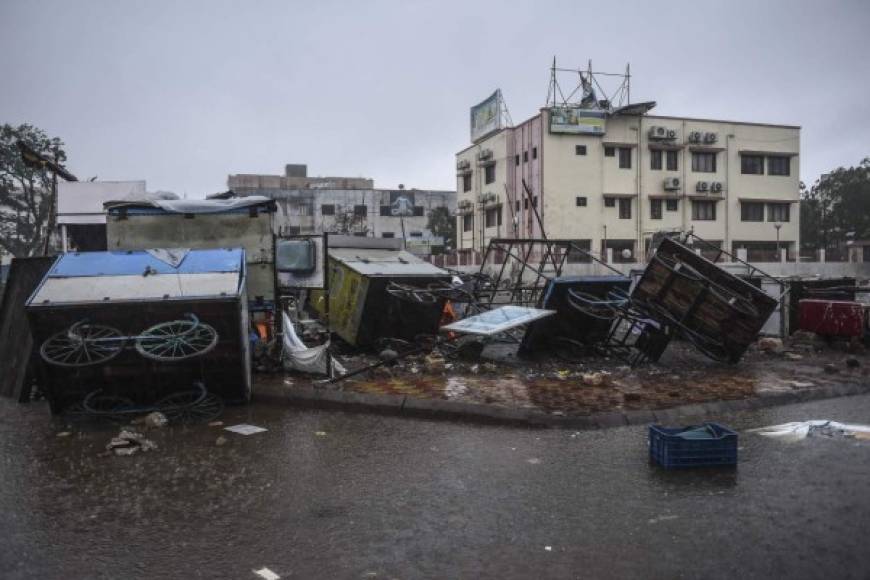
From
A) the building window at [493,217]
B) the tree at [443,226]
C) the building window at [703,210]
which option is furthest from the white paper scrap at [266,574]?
the tree at [443,226]

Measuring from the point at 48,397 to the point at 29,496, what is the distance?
2536mm

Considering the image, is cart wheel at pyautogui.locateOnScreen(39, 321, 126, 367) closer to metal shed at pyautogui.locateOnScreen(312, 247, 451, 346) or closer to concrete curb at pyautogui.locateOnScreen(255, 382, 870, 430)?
concrete curb at pyautogui.locateOnScreen(255, 382, 870, 430)

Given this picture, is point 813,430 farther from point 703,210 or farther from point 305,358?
point 703,210

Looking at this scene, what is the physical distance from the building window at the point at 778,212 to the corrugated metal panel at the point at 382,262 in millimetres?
38362

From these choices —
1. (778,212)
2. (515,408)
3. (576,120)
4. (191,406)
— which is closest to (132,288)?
(191,406)

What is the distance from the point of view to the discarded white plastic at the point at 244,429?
6.12 meters

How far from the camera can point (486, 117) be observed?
44969 mm

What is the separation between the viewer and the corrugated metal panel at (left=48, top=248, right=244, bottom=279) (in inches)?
274

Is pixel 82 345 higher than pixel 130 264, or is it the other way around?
pixel 130 264

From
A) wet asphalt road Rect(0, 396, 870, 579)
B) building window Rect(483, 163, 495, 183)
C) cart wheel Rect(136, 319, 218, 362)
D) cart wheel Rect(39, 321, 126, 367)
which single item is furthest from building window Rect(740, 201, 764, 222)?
cart wheel Rect(39, 321, 126, 367)

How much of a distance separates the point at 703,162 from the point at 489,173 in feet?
45.4

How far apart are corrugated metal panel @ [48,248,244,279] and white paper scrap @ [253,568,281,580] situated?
4467 mm

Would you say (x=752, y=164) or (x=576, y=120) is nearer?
(x=576, y=120)

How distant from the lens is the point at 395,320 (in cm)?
1070
